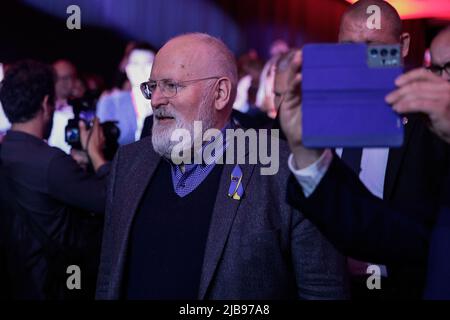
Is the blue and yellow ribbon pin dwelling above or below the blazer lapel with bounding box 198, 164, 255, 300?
above

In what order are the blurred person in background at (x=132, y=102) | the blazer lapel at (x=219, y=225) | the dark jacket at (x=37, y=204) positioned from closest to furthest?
1. the blazer lapel at (x=219, y=225)
2. the dark jacket at (x=37, y=204)
3. the blurred person in background at (x=132, y=102)

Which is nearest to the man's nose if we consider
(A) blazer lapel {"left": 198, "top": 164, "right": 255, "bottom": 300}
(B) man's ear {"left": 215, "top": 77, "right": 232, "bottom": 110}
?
(B) man's ear {"left": 215, "top": 77, "right": 232, "bottom": 110}

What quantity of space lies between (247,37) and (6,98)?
20.3ft

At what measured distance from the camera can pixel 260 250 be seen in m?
1.93

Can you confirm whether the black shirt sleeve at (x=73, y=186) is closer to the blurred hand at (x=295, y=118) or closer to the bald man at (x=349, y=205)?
the bald man at (x=349, y=205)

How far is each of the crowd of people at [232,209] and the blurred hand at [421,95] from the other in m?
0.04

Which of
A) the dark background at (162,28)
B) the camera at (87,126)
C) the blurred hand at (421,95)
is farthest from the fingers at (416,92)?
the dark background at (162,28)

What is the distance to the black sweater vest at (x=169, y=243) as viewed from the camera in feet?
6.54

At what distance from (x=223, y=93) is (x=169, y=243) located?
22.0 inches

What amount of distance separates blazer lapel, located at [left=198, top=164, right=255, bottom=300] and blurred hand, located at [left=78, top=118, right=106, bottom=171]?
1232mm

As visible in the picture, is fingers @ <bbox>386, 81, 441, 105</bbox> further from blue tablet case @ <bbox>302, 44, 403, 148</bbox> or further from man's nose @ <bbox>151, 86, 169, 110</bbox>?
man's nose @ <bbox>151, 86, 169, 110</bbox>

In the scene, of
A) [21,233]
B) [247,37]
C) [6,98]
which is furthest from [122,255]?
[247,37]

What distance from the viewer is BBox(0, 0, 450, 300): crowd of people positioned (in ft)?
4.81

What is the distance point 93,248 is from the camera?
2.88m
